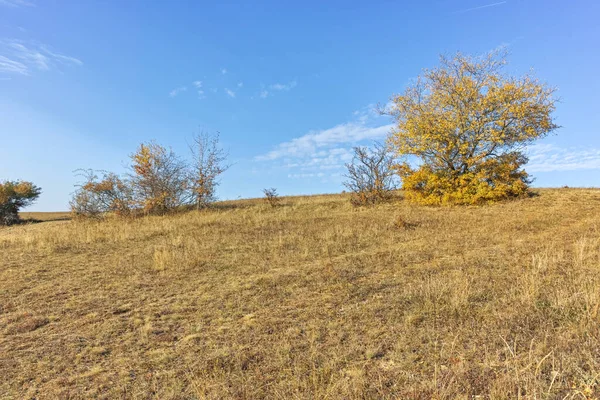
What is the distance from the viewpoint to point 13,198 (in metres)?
33.5

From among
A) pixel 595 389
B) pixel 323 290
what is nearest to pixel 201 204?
pixel 323 290

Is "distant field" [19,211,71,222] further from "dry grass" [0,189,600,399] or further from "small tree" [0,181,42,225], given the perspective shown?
"dry grass" [0,189,600,399]

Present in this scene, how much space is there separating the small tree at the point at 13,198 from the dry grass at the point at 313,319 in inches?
1121

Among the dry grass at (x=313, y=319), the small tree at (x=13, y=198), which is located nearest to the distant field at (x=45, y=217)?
the small tree at (x=13, y=198)

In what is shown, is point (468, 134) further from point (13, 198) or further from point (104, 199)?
point (13, 198)

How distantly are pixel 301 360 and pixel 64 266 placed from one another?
8788 mm

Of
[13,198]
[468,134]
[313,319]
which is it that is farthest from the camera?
[13,198]

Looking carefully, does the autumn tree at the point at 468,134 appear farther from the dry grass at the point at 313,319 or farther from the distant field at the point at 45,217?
the distant field at the point at 45,217

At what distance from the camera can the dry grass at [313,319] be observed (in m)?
3.48

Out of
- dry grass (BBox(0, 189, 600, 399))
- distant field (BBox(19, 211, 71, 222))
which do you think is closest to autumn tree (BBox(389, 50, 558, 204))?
dry grass (BBox(0, 189, 600, 399))

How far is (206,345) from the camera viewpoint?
4.68 metres

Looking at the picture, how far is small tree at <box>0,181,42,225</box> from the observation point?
31953 millimetres

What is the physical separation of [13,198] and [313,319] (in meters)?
40.3

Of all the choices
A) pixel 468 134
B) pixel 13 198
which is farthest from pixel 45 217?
pixel 468 134
